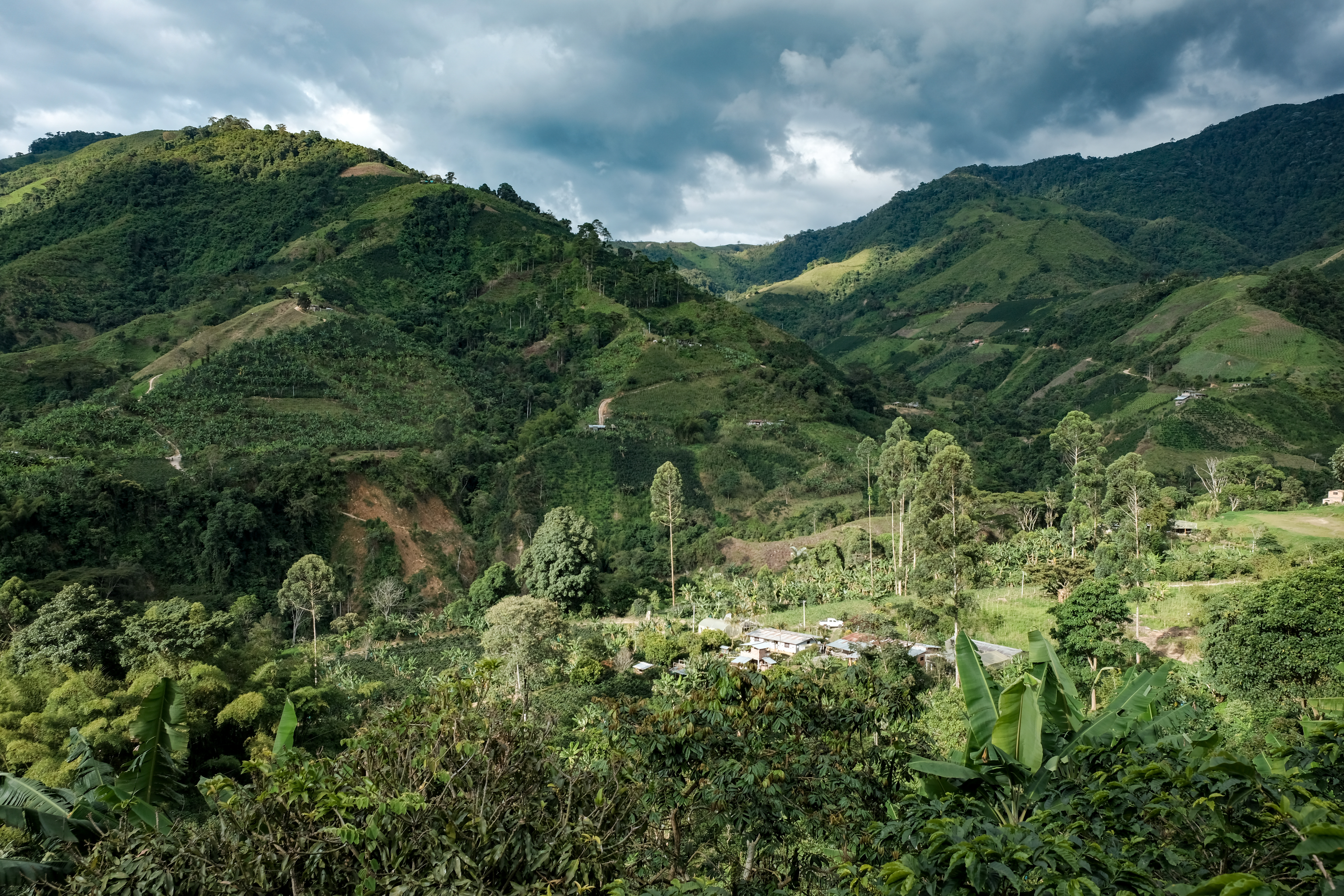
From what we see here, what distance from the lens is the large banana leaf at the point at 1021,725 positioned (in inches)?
185

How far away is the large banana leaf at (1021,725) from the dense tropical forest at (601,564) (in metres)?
0.02

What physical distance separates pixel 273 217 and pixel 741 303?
85.0 m

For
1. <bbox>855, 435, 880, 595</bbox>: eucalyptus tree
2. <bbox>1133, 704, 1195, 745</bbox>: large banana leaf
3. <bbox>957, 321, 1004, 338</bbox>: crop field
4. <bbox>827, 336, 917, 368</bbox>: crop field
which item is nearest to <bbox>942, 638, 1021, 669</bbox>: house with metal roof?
<bbox>855, 435, 880, 595</bbox>: eucalyptus tree

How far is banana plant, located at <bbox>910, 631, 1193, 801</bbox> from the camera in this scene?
15.5ft

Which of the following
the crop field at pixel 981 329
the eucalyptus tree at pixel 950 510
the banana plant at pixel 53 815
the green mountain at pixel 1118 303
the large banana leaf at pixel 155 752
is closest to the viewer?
the banana plant at pixel 53 815

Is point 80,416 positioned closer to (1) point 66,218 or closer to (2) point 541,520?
(2) point 541,520

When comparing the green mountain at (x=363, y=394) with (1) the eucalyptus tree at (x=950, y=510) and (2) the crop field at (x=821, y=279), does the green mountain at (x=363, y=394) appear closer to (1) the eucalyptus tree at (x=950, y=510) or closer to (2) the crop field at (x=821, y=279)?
(1) the eucalyptus tree at (x=950, y=510)

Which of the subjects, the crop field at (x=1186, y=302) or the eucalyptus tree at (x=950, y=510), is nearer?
the eucalyptus tree at (x=950, y=510)

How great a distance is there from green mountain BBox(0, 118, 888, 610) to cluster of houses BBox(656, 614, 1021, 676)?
812cm

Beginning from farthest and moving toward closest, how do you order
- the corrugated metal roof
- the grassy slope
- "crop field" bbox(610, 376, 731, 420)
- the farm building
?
1. "crop field" bbox(610, 376, 731, 420)
2. the grassy slope
3. the farm building
4. the corrugated metal roof

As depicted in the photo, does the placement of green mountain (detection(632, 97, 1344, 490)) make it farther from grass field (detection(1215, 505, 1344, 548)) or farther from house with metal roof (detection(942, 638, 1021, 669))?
house with metal roof (detection(942, 638, 1021, 669))

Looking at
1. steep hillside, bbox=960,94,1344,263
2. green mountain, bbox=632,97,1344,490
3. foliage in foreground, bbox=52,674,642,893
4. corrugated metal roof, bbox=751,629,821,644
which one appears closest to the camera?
foliage in foreground, bbox=52,674,642,893

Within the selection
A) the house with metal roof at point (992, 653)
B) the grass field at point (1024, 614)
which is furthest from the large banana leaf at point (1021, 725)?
the house with metal roof at point (992, 653)

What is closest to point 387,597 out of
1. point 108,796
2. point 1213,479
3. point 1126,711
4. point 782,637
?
point 782,637
